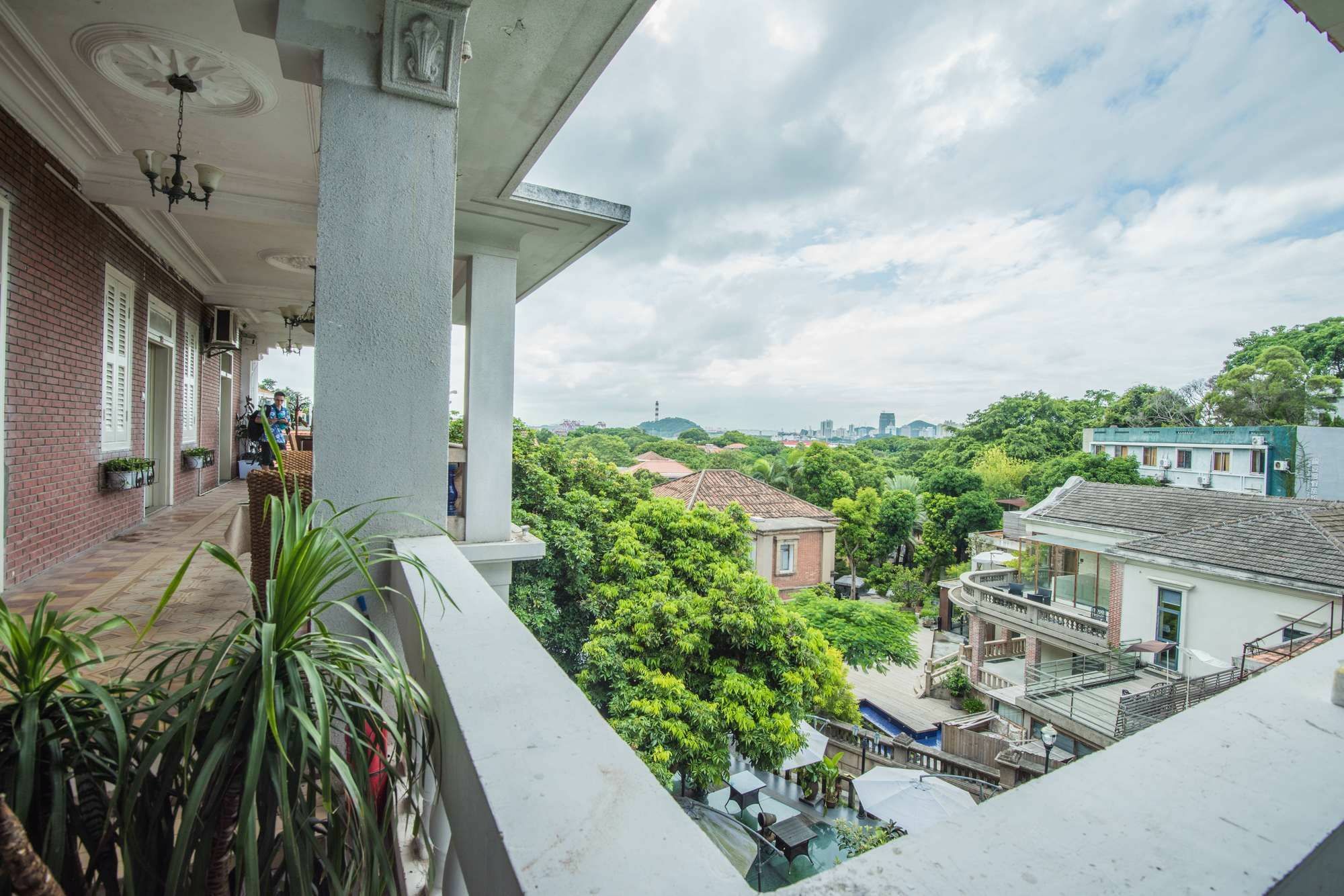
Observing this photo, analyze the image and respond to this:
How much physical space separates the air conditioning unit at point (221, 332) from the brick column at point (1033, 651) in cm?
1538

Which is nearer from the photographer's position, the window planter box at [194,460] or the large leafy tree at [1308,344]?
the window planter box at [194,460]

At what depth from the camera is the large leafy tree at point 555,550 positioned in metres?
7.07

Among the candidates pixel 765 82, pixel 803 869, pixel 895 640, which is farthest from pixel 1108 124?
pixel 803 869

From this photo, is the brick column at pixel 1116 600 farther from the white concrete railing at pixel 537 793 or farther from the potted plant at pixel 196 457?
the potted plant at pixel 196 457

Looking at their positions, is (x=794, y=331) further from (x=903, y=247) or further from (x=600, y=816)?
(x=600, y=816)

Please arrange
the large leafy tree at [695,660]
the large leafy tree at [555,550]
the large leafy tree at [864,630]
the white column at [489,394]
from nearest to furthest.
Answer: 1. the white column at [489,394]
2. the large leafy tree at [695,660]
3. the large leafy tree at [555,550]
4. the large leafy tree at [864,630]

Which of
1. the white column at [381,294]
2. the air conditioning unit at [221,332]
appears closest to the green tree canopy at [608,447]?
the air conditioning unit at [221,332]

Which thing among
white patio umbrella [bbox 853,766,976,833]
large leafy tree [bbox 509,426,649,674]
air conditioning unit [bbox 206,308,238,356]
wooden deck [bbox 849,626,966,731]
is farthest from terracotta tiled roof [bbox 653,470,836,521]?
air conditioning unit [bbox 206,308,238,356]

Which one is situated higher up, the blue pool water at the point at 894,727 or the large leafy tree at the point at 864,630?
the large leafy tree at the point at 864,630

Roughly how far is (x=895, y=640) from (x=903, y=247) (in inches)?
2466

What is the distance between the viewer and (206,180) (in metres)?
3.52

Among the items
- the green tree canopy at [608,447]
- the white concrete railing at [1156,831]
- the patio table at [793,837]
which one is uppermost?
the white concrete railing at [1156,831]

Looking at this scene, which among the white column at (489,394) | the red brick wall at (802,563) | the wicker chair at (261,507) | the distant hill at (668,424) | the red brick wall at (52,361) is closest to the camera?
the wicker chair at (261,507)

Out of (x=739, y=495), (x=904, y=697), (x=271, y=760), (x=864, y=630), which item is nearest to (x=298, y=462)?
(x=271, y=760)
